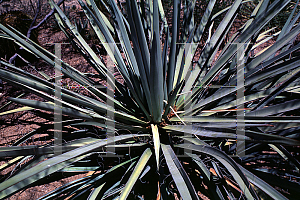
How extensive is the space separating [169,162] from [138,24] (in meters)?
0.60

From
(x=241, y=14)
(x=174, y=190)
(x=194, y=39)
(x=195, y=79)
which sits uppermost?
(x=241, y=14)

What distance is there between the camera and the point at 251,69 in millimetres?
1256

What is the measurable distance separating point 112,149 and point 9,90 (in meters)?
2.31

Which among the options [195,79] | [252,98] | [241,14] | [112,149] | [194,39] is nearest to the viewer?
[112,149]

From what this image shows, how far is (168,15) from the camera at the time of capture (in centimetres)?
350

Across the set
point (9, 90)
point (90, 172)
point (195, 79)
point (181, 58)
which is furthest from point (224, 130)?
point (9, 90)

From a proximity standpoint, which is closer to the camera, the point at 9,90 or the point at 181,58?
the point at 181,58

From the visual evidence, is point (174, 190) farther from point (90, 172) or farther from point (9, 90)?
point (9, 90)

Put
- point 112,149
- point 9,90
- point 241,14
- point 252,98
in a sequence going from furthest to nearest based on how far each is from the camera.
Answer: point 241,14 < point 9,90 < point 252,98 < point 112,149

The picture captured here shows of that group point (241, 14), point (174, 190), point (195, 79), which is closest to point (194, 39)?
point (195, 79)

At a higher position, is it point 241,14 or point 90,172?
point 241,14

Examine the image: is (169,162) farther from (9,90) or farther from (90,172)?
(9,90)

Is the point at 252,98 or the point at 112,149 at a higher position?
the point at 252,98

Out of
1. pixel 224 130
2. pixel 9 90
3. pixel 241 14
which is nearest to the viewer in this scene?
pixel 224 130
